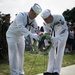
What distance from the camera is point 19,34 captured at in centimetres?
700

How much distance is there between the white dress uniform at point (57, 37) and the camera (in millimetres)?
7086

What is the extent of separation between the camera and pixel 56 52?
7.62m

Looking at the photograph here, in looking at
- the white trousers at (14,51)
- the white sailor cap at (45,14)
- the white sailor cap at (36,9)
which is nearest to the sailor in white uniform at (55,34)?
the white sailor cap at (45,14)

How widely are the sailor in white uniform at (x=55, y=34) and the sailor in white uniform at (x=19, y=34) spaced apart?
287 millimetres

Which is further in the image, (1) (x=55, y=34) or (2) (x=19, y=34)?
(1) (x=55, y=34)

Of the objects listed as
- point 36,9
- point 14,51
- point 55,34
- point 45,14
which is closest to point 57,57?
point 55,34

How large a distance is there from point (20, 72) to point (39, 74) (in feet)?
3.95

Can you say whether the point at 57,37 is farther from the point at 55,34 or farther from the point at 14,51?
the point at 14,51

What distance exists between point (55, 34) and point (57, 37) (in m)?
0.24

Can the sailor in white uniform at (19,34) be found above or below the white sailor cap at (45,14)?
below

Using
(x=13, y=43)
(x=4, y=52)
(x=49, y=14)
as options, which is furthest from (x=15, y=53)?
(x=4, y=52)

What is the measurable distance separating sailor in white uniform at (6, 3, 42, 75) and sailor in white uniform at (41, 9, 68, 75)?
29cm

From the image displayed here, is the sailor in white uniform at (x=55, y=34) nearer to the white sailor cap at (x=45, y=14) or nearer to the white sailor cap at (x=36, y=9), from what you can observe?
the white sailor cap at (x=45, y=14)

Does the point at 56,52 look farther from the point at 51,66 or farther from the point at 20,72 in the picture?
the point at 20,72
